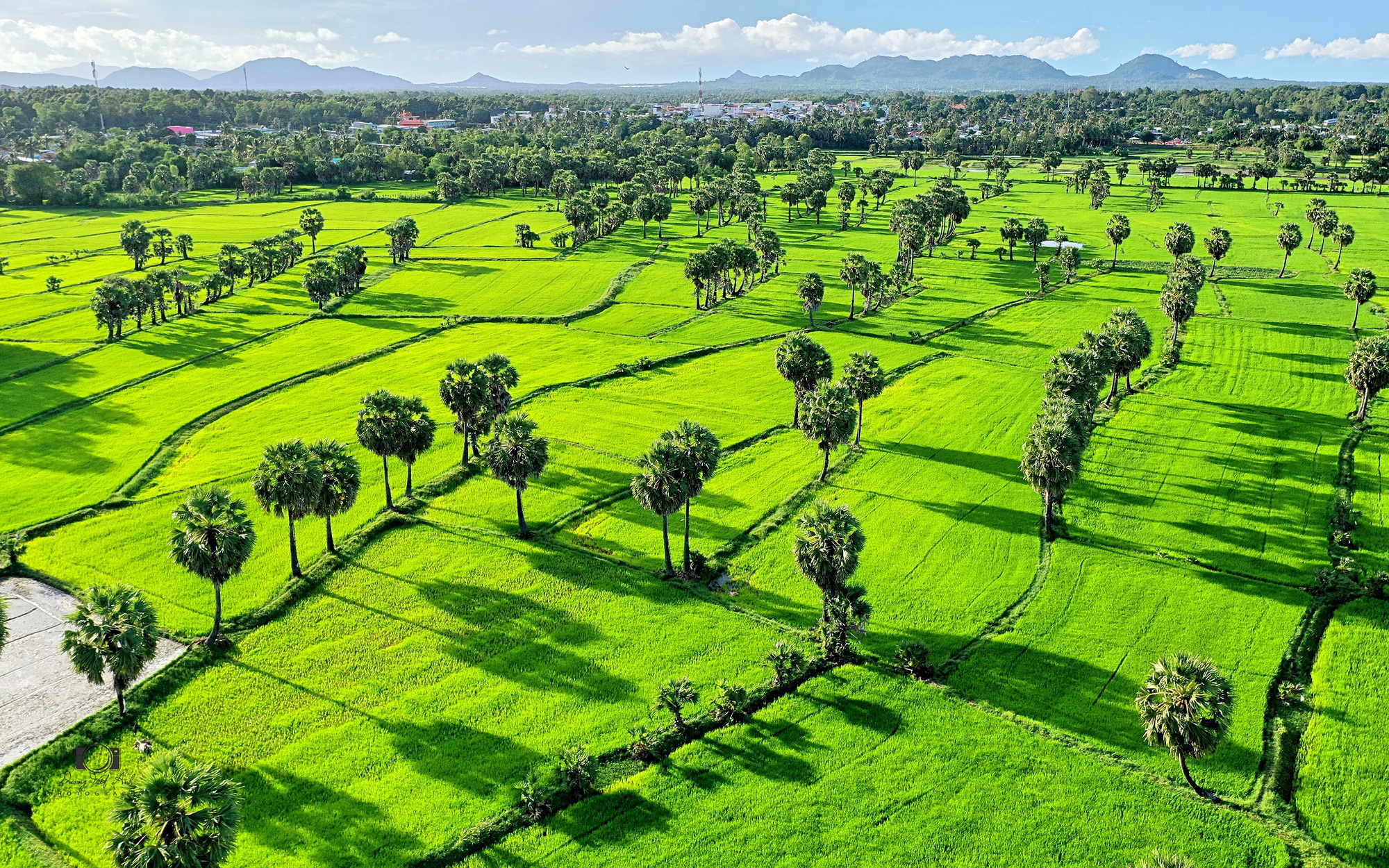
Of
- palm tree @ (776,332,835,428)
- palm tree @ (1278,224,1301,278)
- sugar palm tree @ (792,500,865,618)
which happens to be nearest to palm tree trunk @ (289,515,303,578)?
sugar palm tree @ (792,500,865,618)

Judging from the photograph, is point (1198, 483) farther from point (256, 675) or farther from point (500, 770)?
point (256, 675)

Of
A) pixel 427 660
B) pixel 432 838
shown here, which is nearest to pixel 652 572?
pixel 427 660

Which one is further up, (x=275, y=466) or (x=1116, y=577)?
(x=275, y=466)

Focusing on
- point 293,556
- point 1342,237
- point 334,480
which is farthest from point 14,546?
point 1342,237

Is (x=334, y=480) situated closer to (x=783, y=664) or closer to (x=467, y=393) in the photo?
(x=467, y=393)

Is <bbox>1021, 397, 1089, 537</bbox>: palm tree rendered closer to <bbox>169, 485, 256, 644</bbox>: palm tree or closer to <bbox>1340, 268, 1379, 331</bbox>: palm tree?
<bbox>169, 485, 256, 644</bbox>: palm tree

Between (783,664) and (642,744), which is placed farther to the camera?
(783,664)
